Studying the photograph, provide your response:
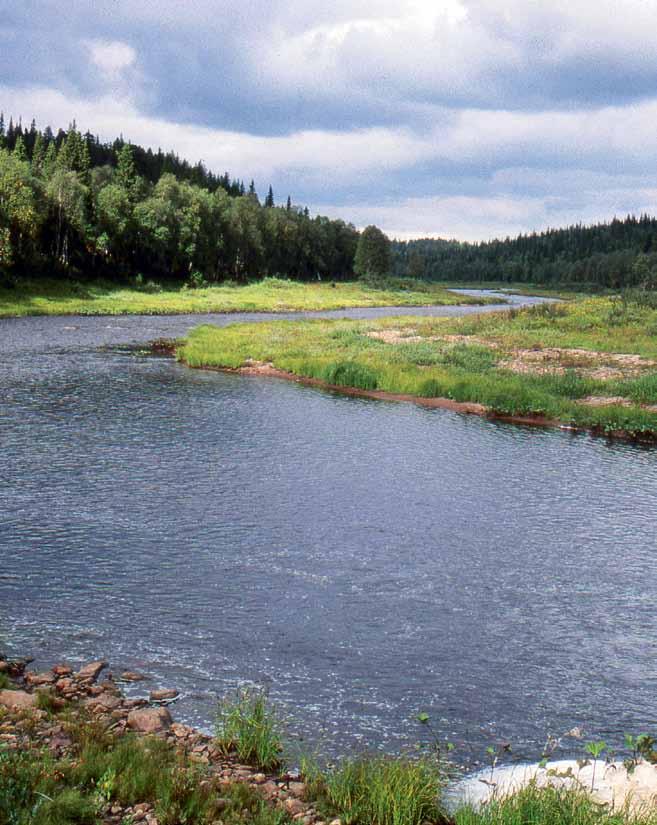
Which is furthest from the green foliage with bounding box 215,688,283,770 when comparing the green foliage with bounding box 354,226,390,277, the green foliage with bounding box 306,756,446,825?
the green foliage with bounding box 354,226,390,277

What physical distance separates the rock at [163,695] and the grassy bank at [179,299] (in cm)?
7185

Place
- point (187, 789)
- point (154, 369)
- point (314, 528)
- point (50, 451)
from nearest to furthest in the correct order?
1. point (187, 789)
2. point (314, 528)
3. point (50, 451)
4. point (154, 369)

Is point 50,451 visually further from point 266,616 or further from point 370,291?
point 370,291

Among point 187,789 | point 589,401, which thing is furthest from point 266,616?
point 589,401

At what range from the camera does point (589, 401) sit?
37.4 m

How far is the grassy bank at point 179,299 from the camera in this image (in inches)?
3342

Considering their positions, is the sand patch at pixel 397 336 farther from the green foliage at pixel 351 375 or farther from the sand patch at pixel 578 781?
the sand patch at pixel 578 781

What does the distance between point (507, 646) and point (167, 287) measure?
109m

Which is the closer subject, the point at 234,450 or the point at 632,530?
the point at 632,530

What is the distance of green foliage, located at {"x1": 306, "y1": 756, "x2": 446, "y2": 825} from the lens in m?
8.07

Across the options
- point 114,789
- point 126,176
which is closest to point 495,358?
point 114,789

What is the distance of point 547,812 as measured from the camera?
775cm

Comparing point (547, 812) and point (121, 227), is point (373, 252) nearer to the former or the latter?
point (121, 227)

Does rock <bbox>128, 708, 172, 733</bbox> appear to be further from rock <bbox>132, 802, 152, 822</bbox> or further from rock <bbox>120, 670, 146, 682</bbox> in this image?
rock <bbox>132, 802, 152, 822</bbox>
